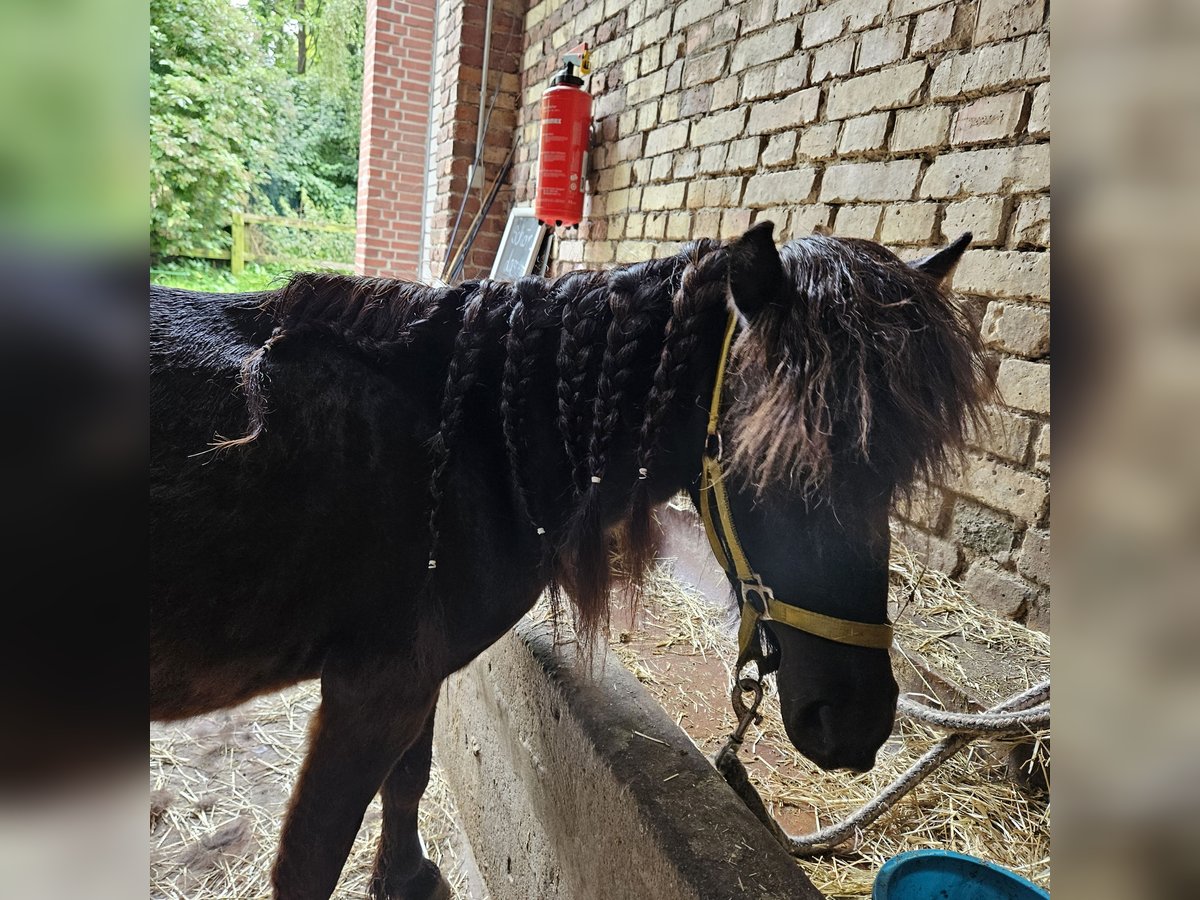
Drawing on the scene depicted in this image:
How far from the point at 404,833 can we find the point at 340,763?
2.16 feet

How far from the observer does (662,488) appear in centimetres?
144

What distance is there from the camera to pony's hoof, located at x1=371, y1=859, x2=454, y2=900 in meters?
1.90

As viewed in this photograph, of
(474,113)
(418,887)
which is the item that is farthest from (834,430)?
(474,113)

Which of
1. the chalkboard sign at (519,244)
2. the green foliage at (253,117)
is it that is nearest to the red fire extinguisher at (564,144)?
the chalkboard sign at (519,244)

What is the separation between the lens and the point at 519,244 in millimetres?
5465

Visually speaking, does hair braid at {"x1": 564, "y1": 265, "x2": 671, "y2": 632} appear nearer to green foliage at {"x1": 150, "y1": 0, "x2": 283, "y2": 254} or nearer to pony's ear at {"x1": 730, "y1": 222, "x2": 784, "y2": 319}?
pony's ear at {"x1": 730, "y1": 222, "x2": 784, "y2": 319}

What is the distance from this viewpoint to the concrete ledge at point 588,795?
1298 millimetres

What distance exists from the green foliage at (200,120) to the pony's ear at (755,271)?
34.9 feet

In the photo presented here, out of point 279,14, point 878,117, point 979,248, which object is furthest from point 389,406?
point 279,14

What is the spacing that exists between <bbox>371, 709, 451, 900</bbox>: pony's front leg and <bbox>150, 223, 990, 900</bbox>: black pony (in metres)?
0.44

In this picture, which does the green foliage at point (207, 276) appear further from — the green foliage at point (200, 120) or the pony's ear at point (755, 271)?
the pony's ear at point (755, 271)

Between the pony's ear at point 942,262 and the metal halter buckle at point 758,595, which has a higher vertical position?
the pony's ear at point 942,262
